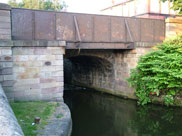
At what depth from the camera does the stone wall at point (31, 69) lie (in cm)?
845

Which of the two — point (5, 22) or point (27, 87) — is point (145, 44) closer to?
point (27, 87)

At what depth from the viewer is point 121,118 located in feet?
33.7

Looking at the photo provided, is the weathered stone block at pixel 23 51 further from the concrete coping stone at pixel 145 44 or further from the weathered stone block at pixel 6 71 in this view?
the concrete coping stone at pixel 145 44

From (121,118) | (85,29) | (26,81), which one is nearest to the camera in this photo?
(26,81)

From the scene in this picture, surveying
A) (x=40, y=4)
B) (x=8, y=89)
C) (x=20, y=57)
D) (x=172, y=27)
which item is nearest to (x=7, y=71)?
(x=8, y=89)

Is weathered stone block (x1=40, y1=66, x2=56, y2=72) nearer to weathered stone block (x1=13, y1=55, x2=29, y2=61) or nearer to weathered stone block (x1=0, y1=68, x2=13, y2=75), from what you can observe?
weathered stone block (x1=13, y1=55, x2=29, y2=61)

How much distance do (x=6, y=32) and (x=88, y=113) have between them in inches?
219

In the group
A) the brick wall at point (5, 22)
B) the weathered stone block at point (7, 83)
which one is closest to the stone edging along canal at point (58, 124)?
the weathered stone block at point (7, 83)

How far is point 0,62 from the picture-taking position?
326 inches

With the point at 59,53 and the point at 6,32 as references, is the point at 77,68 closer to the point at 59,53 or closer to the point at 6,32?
the point at 59,53

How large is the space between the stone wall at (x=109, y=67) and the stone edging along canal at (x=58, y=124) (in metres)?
5.88

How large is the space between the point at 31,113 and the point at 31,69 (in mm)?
2434

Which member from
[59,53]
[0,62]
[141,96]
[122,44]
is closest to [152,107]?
[141,96]

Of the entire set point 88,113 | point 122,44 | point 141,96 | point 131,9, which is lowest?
point 88,113
